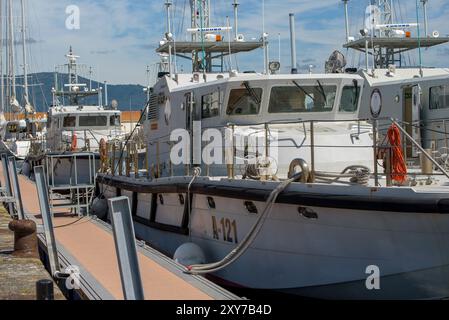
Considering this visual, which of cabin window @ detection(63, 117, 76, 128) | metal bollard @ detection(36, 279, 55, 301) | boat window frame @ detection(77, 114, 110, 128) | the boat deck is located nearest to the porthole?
the boat deck

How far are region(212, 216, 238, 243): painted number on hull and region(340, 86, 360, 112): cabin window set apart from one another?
2638 millimetres

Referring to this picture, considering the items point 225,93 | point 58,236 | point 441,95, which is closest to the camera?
point 225,93

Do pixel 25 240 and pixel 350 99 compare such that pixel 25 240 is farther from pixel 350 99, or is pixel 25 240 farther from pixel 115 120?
pixel 115 120

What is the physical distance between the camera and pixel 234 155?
8328 mm

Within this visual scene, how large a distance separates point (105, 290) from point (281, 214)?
213cm

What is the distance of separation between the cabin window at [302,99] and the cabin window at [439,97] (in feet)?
12.5

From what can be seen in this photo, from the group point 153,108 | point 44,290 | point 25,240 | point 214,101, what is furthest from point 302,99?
point 44,290
